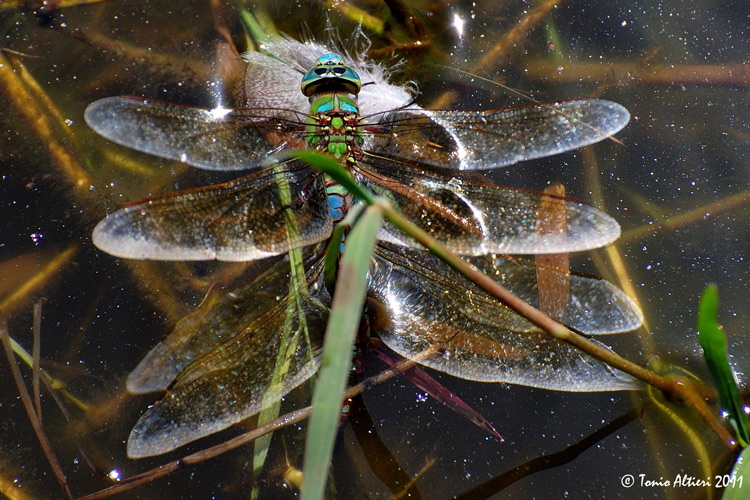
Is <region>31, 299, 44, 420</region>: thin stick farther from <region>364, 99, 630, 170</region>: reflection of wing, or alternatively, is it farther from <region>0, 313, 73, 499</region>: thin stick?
<region>364, 99, 630, 170</region>: reflection of wing

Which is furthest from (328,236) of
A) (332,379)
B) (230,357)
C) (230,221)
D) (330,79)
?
(332,379)

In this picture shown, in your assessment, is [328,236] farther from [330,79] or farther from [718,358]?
[718,358]

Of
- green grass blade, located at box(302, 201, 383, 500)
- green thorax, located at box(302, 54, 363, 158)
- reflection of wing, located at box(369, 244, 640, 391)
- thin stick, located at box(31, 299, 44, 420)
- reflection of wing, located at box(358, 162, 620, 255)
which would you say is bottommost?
reflection of wing, located at box(369, 244, 640, 391)

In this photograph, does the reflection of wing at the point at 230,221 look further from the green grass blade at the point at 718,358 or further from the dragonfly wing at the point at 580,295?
the green grass blade at the point at 718,358

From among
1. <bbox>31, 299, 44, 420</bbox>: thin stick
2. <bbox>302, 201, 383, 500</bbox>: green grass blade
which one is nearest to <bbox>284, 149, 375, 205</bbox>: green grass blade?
<bbox>302, 201, 383, 500</bbox>: green grass blade

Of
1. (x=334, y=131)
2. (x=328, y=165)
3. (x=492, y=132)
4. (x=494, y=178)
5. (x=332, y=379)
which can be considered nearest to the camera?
(x=332, y=379)

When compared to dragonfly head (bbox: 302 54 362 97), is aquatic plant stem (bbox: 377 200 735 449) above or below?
below

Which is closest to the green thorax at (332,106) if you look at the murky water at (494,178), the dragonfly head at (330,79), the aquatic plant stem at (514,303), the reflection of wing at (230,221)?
the dragonfly head at (330,79)
